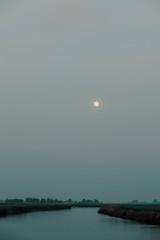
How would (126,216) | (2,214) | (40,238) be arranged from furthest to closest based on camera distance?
(2,214) < (126,216) < (40,238)

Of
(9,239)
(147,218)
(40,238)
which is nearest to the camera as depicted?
(9,239)

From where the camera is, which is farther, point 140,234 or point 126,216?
point 126,216

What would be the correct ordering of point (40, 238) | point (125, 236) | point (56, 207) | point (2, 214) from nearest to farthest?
point (40, 238) → point (125, 236) → point (2, 214) → point (56, 207)

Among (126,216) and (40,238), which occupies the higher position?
(126,216)

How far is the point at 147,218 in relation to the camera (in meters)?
76.2

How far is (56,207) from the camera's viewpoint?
186750mm

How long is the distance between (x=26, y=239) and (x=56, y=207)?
467 ft

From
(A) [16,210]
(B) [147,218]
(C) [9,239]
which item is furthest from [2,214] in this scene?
(C) [9,239]

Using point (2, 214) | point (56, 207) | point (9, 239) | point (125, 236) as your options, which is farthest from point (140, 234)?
point (56, 207)

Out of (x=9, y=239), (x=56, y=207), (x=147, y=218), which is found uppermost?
(x=56, y=207)

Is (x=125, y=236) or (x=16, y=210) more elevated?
(x=16, y=210)

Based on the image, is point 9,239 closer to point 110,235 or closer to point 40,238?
point 40,238

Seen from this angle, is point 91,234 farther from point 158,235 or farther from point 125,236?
point 158,235

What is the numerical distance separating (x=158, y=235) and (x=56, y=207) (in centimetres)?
13970
